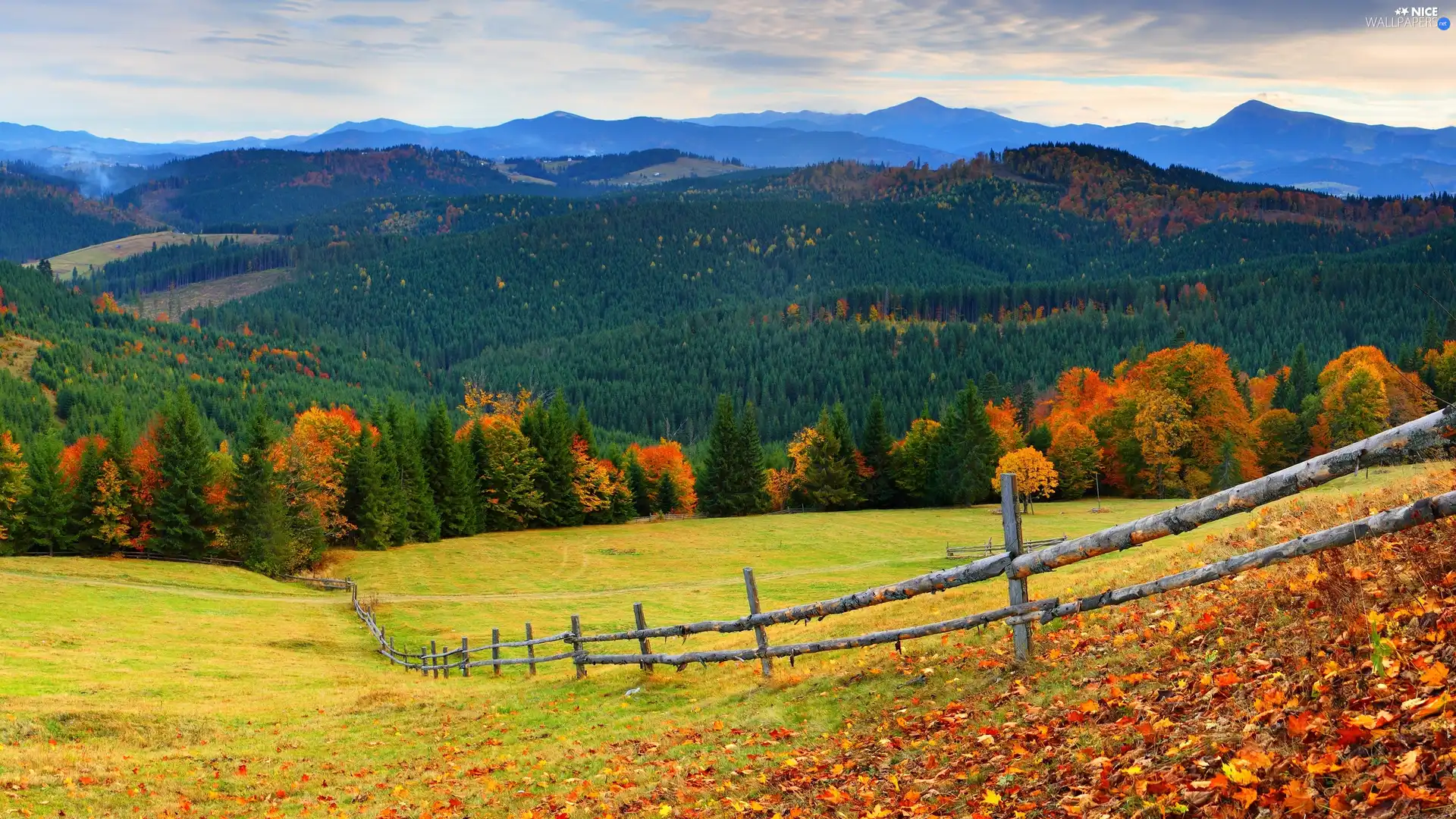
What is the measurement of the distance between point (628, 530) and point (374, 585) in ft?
86.2

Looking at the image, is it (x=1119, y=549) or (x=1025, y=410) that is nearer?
(x=1119, y=549)

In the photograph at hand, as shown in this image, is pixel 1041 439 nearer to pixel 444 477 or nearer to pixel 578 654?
pixel 444 477

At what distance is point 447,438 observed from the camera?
7875cm

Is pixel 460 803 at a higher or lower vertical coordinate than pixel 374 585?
higher

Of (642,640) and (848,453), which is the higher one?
(642,640)

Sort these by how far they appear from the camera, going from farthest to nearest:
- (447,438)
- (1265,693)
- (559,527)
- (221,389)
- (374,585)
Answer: (221,389), (559,527), (447,438), (374,585), (1265,693)

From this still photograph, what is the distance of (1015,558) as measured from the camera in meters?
12.9

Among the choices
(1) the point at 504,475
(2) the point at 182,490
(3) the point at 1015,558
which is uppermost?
(3) the point at 1015,558

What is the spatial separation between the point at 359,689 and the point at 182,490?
4514cm

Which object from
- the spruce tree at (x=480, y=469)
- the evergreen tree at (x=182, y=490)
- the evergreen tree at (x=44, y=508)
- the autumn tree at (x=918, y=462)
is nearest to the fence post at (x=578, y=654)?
the evergreen tree at (x=182, y=490)

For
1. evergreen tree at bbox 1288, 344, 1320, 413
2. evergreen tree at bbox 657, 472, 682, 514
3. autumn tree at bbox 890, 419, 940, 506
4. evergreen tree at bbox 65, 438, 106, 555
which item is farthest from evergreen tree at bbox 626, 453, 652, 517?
evergreen tree at bbox 1288, 344, 1320, 413

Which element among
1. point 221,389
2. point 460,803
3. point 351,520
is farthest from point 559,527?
point 221,389

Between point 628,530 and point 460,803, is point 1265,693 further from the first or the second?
point 628,530

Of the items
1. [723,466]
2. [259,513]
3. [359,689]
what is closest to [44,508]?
[259,513]
